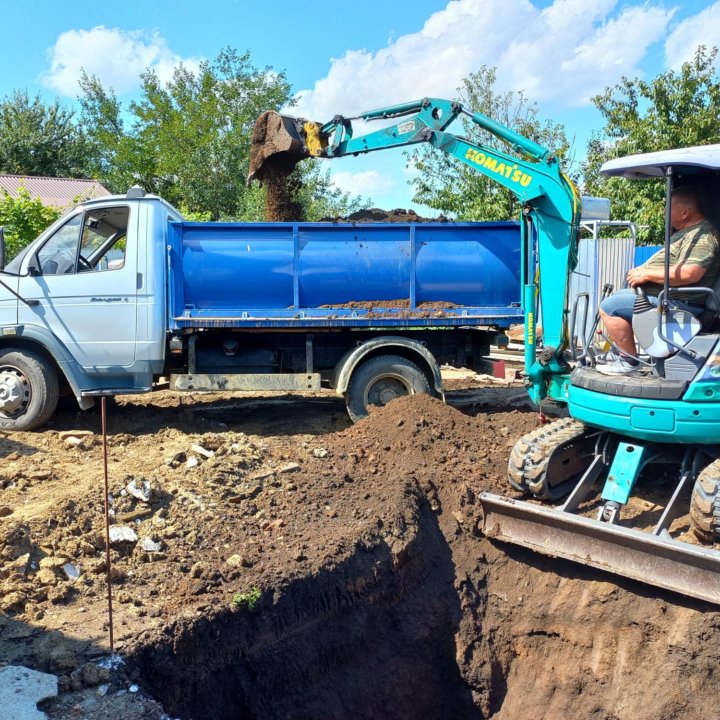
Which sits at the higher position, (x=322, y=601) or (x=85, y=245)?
(x=85, y=245)

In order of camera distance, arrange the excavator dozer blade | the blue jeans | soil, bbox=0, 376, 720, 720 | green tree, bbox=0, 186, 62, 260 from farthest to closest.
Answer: green tree, bbox=0, 186, 62, 260 < the blue jeans < the excavator dozer blade < soil, bbox=0, 376, 720, 720

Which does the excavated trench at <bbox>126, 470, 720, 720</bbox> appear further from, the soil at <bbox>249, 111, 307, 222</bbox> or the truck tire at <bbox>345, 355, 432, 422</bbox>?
the soil at <bbox>249, 111, 307, 222</bbox>

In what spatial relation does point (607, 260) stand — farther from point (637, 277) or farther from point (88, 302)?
point (88, 302)

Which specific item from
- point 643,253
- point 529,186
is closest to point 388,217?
point 529,186

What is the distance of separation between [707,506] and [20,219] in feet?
43.3

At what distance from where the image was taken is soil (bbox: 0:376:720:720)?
3834mm

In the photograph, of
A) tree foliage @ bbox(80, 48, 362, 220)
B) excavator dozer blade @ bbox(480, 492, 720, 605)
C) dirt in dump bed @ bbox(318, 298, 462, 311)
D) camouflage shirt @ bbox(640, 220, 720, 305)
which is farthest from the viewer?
tree foliage @ bbox(80, 48, 362, 220)

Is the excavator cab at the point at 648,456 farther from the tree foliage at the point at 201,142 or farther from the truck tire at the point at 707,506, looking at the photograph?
the tree foliage at the point at 201,142

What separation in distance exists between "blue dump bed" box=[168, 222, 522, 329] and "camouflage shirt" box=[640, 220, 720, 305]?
3.04 m

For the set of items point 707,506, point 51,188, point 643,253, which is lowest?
point 707,506

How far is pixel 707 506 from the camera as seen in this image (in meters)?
4.20

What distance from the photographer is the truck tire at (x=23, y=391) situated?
732 centimetres

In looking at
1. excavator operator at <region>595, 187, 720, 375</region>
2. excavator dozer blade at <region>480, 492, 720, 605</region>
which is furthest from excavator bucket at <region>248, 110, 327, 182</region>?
excavator dozer blade at <region>480, 492, 720, 605</region>

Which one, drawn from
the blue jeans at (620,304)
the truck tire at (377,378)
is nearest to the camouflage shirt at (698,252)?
the blue jeans at (620,304)
